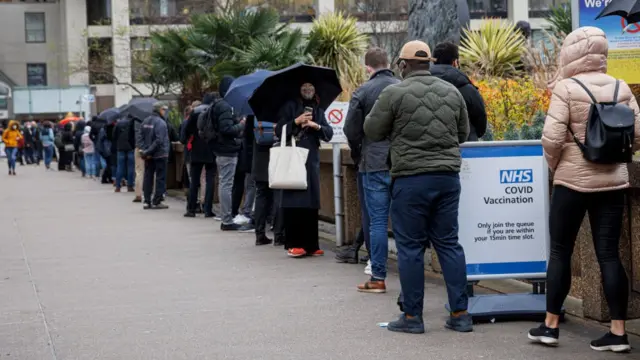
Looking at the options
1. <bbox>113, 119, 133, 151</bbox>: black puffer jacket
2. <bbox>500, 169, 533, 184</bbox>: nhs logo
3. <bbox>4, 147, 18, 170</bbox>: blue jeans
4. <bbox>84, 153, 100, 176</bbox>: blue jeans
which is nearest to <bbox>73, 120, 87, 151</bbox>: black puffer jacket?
<bbox>4, 147, 18, 170</bbox>: blue jeans

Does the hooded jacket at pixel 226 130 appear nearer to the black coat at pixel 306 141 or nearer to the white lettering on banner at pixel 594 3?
the black coat at pixel 306 141

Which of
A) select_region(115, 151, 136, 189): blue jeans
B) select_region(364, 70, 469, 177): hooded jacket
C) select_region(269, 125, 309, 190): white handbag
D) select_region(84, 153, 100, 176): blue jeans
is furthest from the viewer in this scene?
select_region(84, 153, 100, 176): blue jeans

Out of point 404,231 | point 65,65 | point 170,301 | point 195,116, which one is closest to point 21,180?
point 195,116

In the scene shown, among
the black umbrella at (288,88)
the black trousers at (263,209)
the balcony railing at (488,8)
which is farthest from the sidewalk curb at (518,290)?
the balcony railing at (488,8)

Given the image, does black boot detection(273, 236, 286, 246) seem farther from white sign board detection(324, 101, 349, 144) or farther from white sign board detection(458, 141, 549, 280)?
white sign board detection(458, 141, 549, 280)

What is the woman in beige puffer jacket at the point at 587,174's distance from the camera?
6941mm

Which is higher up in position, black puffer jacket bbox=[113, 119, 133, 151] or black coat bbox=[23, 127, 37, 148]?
black puffer jacket bbox=[113, 119, 133, 151]

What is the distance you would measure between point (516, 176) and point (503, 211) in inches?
10.7

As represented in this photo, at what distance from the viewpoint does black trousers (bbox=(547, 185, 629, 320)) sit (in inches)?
276

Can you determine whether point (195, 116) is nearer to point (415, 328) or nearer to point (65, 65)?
point (415, 328)

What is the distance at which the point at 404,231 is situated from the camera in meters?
7.88

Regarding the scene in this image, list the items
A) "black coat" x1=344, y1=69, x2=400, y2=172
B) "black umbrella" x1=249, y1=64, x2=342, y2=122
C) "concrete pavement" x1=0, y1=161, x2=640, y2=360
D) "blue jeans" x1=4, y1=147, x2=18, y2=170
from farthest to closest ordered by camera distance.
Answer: "blue jeans" x1=4, y1=147, x2=18, y2=170 → "black umbrella" x1=249, y1=64, x2=342, y2=122 → "black coat" x1=344, y1=69, x2=400, y2=172 → "concrete pavement" x1=0, y1=161, x2=640, y2=360

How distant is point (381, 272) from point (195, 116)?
28.9ft

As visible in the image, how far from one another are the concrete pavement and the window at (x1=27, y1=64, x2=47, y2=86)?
2470 inches
